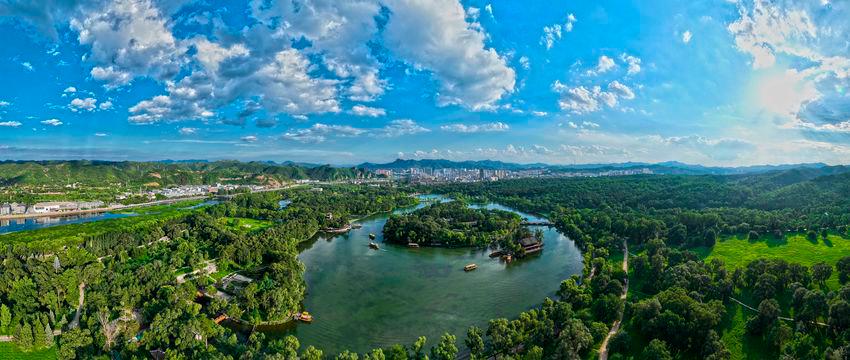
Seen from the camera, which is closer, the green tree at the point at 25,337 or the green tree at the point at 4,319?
the green tree at the point at 25,337

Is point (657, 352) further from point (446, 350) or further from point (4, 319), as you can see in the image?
point (4, 319)

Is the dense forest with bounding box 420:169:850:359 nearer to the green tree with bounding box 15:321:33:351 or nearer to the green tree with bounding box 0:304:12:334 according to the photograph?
the green tree with bounding box 15:321:33:351

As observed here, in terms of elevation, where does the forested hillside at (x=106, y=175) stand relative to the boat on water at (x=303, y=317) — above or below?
above

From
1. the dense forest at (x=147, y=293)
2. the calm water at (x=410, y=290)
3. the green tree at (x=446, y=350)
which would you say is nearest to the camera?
the green tree at (x=446, y=350)

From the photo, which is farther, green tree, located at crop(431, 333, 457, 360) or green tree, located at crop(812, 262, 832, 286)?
green tree, located at crop(812, 262, 832, 286)

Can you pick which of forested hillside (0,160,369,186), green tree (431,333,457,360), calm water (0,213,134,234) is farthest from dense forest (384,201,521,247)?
forested hillside (0,160,369,186)

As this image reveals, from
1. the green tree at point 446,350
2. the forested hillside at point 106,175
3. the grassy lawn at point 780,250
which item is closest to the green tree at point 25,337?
the green tree at point 446,350

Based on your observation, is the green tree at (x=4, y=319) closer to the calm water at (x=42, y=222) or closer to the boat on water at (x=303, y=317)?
the boat on water at (x=303, y=317)
